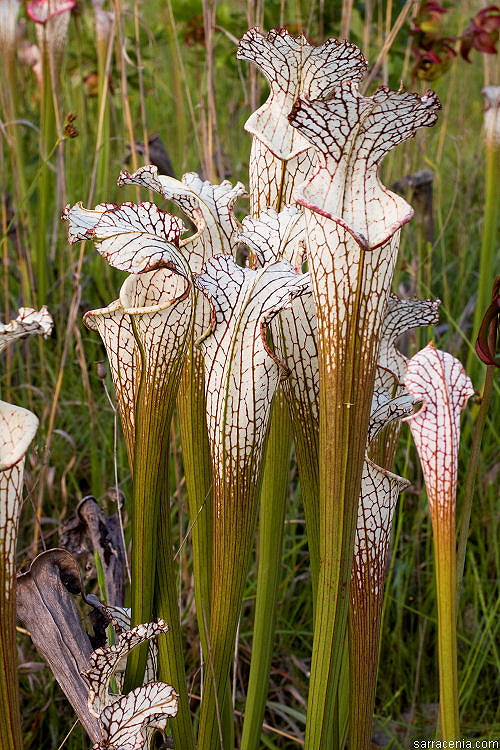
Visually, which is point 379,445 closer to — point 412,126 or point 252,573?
point 412,126

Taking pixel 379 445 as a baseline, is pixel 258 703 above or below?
below

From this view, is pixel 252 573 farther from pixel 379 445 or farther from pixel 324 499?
pixel 324 499

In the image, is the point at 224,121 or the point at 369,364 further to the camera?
the point at 224,121

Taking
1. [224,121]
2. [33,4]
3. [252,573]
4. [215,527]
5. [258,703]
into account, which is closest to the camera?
[215,527]

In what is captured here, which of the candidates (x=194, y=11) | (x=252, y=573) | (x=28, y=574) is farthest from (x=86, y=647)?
(x=194, y=11)

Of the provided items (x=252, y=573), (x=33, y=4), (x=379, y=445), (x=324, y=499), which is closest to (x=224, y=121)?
(x=33, y=4)

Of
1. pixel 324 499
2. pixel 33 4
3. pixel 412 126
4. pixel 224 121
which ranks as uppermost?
pixel 224 121

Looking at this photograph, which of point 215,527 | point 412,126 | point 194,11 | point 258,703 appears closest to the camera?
point 412,126

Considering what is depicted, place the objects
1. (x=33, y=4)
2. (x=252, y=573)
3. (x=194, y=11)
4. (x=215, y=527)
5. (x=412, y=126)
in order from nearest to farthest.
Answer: (x=412, y=126) < (x=215, y=527) < (x=252, y=573) < (x=33, y=4) < (x=194, y=11)

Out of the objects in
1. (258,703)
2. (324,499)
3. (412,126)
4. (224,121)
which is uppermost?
(224,121)
